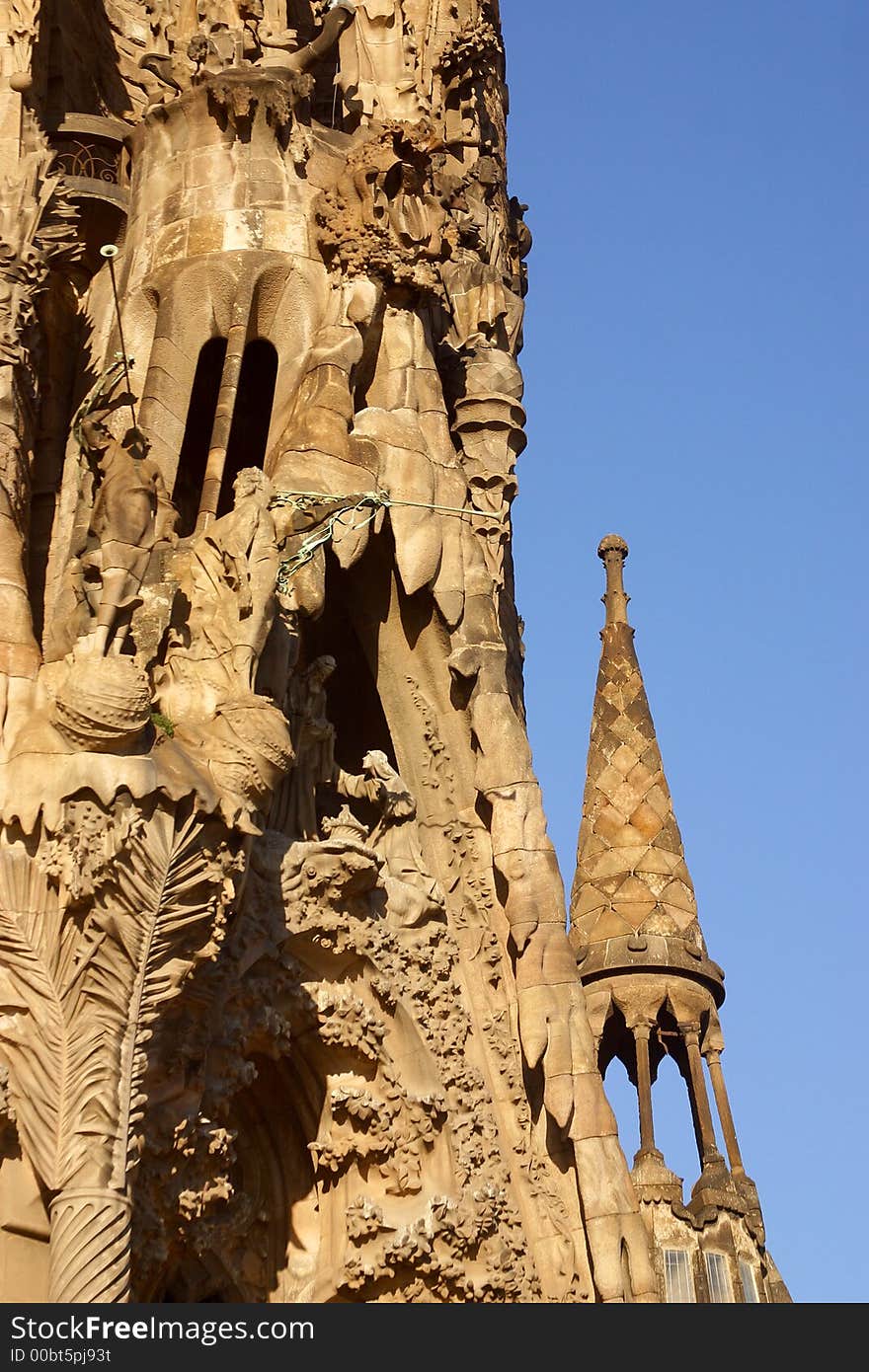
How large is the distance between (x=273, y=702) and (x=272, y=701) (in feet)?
0.16

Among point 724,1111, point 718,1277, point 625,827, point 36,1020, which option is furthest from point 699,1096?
point 36,1020

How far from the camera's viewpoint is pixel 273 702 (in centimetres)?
1517

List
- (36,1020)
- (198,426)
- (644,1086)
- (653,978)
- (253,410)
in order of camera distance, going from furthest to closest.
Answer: (653,978) < (644,1086) < (253,410) < (198,426) < (36,1020)

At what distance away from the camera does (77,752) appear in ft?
43.8

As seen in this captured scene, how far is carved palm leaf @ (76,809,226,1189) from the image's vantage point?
12.9 metres

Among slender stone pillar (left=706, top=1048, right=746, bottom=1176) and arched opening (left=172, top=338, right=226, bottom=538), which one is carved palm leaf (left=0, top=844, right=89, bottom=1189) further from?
slender stone pillar (left=706, top=1048, right=746, bottom=1176)

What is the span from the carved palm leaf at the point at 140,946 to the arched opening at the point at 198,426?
204 inches

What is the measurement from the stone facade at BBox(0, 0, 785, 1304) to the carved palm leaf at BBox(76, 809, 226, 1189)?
0.07 feet

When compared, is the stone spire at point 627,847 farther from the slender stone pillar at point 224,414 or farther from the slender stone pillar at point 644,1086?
the slender stone pillar at point 224,414

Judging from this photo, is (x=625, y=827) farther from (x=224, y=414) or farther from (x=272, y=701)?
(x=272, y=701)

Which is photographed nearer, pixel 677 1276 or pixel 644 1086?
pixel 677 1276

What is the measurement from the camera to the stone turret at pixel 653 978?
60.1 ft

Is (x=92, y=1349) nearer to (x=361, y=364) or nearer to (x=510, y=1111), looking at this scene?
(x=510, y=1111)

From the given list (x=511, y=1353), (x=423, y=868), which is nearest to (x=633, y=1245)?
(x=423, y=868)
